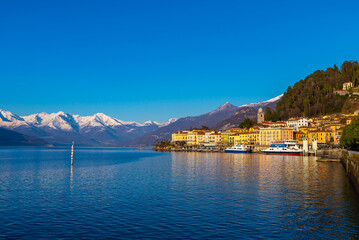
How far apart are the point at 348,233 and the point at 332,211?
6.97 metres

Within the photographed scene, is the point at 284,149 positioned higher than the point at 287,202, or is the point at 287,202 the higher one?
the point at 284,149

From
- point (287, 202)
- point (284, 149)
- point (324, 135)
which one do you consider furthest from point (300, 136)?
point (287, 202)

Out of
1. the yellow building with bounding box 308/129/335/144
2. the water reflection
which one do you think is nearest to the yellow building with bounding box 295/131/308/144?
the yellow building with bounding box 308/129/335/144

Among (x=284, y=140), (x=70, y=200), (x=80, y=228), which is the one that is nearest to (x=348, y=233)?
(x=80, y=228)

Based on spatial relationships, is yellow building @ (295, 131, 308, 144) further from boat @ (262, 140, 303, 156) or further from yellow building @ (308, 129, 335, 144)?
yellow building @ (308, 129, 335, 144)

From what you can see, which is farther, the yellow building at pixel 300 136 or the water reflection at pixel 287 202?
the yellow building at pixel 300 136

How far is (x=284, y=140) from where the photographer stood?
183 m

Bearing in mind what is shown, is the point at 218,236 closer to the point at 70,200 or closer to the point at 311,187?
the point at 70,200

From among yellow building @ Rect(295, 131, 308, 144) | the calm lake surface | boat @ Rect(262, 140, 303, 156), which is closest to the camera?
the calm lake surface

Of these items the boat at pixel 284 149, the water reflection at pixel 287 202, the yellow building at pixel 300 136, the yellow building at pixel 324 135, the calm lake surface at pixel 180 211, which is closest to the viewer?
the calm lake surface at pixel 180 211

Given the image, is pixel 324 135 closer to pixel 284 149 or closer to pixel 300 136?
pixel 284 149

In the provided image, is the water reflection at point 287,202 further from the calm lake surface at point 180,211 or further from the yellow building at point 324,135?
the yellow building at point 324,135

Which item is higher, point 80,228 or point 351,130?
point 351,130

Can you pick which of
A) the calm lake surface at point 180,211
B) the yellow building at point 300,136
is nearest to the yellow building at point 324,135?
the yellow building at point 300,136
